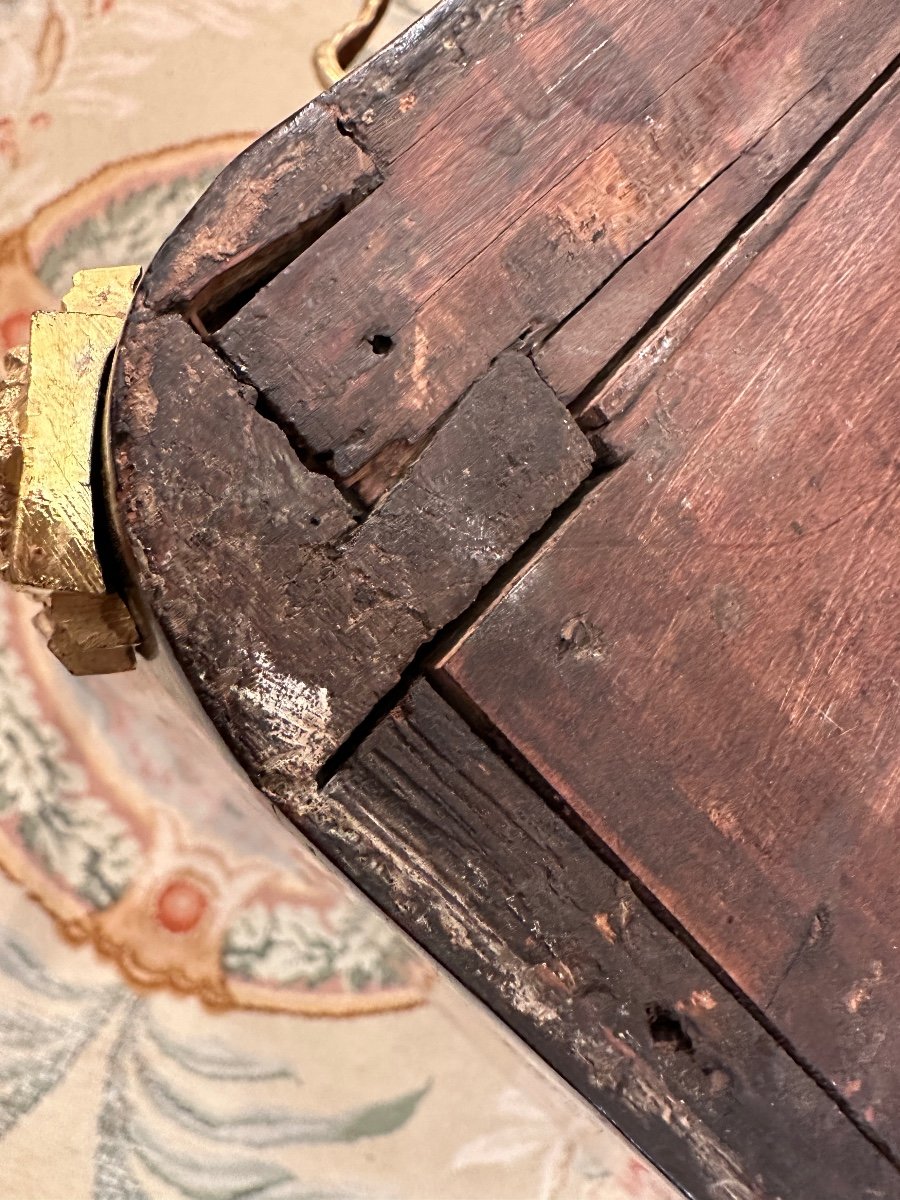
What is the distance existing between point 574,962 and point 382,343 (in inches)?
16.9

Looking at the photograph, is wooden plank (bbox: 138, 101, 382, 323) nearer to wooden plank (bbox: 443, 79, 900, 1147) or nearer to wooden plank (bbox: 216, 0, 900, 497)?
wooden plank (bbox: 216, 0, 900, 497)

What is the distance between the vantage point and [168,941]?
1.00 m

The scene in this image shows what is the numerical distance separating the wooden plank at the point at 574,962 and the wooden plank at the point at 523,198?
0.67 feet

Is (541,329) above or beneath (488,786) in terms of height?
above

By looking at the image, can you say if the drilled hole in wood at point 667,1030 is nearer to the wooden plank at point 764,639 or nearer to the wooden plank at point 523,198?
the wooden plank at point 764,639

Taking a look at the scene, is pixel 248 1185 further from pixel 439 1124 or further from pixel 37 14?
pixel 37 14

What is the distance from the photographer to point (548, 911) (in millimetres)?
543

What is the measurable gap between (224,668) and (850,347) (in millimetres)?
486

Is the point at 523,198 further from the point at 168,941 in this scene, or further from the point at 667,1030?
the point at 168,941

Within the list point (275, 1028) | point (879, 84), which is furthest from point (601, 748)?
point (275, 1028)

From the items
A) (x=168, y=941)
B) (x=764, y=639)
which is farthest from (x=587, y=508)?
(x=168, y=941)


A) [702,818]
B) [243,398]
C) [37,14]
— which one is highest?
[37,14]

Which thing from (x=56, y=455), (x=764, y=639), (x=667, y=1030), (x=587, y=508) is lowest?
(x=667, y=1030)

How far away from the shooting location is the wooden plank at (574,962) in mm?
518
